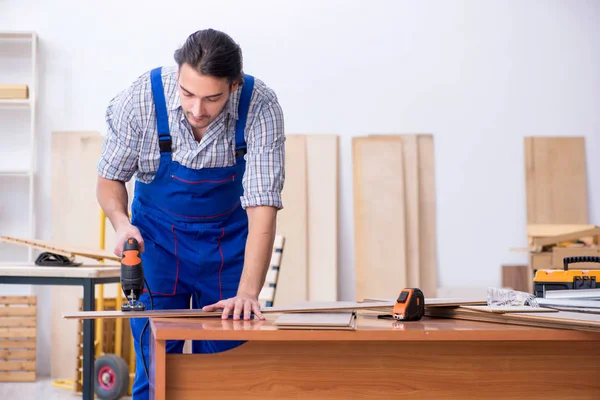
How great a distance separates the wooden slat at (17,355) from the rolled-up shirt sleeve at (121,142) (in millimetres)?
2848

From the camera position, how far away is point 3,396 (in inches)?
164

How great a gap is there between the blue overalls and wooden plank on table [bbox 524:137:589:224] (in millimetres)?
3394

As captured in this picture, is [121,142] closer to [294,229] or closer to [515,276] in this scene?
[294,229]

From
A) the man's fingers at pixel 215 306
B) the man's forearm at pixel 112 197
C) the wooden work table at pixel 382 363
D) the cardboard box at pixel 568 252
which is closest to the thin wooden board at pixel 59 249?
the man's forearm at pixel 112 197

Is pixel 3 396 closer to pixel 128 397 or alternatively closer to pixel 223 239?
pixel 128 397

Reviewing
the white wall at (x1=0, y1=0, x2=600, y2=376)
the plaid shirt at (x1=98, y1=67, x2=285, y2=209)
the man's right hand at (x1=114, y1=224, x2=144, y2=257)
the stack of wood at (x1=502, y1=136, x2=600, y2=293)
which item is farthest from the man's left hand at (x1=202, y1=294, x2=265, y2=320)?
the stack of wood at (x1=502, y1=136, x2=600, y2=293)

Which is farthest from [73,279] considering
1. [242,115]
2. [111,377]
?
[111,377]

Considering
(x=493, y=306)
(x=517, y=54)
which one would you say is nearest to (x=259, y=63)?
(x=517, y=54)

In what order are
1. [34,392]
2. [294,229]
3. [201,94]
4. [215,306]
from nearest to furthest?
1. [215,306]
2. [201,94]
3. [34,392]
4. [294,229]

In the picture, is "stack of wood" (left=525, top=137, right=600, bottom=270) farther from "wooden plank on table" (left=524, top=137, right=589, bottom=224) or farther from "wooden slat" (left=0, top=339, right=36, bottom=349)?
"wooden slat" (left=0, top=339, right=36, bottom=349)

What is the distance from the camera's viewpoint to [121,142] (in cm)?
218

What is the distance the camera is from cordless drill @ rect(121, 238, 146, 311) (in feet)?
6.09

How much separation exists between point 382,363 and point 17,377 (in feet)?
12.4

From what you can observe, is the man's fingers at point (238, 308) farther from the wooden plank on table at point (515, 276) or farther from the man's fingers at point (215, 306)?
the wooden plank on table at point (515, 276)
